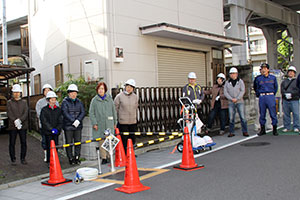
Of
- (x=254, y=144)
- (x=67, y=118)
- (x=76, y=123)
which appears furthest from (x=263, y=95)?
(x=67, y=118)

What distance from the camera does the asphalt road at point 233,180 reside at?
4.98 metres

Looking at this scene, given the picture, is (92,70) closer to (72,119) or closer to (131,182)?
(72,119)

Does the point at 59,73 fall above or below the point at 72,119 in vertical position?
above

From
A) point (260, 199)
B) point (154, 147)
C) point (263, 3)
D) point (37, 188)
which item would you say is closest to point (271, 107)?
point (154, 147)

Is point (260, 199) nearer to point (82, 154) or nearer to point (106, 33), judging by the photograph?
point (82, 154)

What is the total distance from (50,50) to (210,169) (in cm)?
1080

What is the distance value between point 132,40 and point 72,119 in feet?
15.7

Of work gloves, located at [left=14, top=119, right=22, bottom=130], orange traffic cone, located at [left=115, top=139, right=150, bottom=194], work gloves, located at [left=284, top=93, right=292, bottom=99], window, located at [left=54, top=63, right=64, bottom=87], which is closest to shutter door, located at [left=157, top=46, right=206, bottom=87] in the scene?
window, located at [left=54, top=63, right=64, bottom=87]

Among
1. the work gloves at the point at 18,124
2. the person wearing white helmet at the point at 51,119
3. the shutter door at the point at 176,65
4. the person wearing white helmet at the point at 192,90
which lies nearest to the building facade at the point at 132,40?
the shutter door at the point at 176,65

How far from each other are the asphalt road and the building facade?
16.8ft

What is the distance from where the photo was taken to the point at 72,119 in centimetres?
809

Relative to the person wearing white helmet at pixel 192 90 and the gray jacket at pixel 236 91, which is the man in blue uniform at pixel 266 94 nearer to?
the gray jacket at pixel 236 91

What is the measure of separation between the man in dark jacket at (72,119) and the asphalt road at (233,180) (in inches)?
99.3

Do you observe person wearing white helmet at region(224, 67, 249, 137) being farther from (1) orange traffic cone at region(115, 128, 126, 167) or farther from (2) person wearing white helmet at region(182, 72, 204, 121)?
(1) orange traffic cone at region(115, 128, 126, 167)
